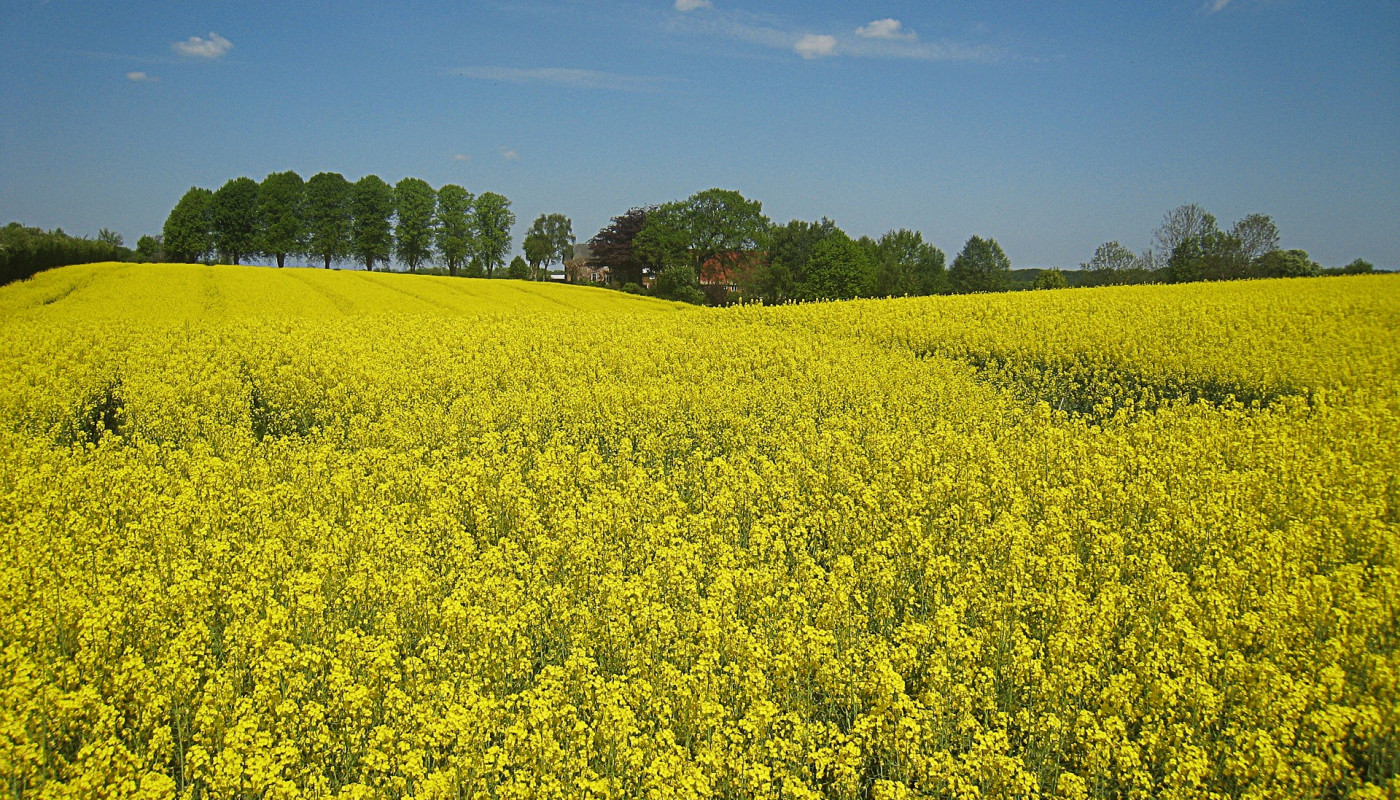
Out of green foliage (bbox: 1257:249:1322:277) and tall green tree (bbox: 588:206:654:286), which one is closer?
green foliage (bbox: 1257:249:1322:277)

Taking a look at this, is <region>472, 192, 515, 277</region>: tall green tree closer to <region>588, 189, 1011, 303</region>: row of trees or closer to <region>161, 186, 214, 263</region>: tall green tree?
<region>588, 189, 1011, 303</region>: row of trees

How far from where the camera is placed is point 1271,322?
21.5 metres

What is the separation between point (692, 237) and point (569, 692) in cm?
7132

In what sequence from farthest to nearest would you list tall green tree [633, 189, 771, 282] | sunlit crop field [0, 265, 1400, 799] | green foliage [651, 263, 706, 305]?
1. tall green tree [633, 189, 771, 282]
2. green foliage [651, 263, 706, 305]
3. sunlit crop field [0, 265, 1400, 799]

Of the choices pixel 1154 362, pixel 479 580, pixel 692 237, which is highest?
pixel 692 237

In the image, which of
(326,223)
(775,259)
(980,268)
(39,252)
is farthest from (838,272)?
(39,252)

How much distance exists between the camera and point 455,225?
73.1 m

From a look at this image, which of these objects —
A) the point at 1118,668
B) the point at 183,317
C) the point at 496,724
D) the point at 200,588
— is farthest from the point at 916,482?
the point at 183,317

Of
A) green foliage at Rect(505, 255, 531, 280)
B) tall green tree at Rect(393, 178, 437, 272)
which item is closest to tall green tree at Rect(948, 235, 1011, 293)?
green foliage at Rect(505, 255, 531, 280)

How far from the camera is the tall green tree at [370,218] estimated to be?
221 ft

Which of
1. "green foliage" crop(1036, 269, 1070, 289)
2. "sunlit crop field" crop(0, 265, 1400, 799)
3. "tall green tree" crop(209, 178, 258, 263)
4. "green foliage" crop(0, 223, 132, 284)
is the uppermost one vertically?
"tall green tree" crop(209, 178, 258, 263)

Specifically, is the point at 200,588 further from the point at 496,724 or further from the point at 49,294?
the point at 49,294

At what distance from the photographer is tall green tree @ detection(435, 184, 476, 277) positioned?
71.6m

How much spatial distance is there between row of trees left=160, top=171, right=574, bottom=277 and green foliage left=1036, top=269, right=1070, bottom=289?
44.6 meters
